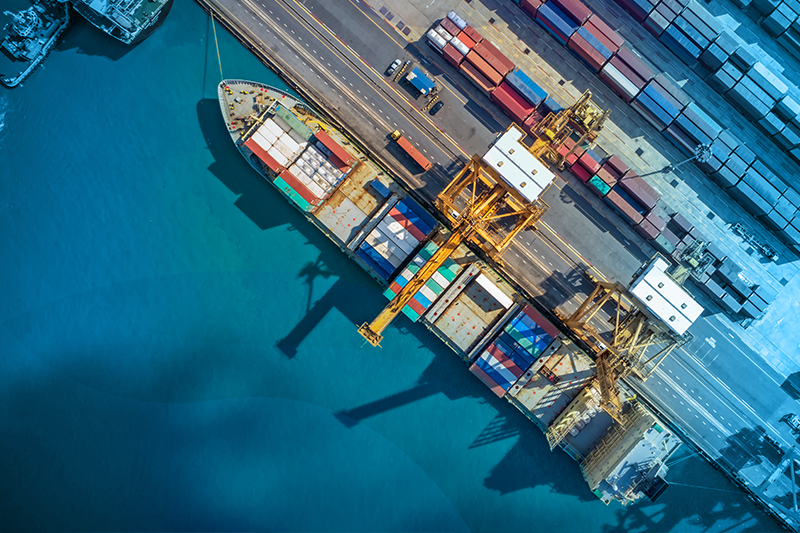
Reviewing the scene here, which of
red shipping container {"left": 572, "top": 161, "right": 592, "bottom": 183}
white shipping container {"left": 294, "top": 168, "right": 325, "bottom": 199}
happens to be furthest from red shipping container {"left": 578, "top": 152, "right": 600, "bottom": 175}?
white shipping container {"left": 294, "top": 168, "right": 325, "bottom": 199}

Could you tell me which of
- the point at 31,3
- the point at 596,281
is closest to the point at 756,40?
the point at 596,281

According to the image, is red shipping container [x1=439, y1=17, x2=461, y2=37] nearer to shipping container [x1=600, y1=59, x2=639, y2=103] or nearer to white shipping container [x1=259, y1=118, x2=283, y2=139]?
shipping container [x1=600, y1=59, x2=639, y2=103]

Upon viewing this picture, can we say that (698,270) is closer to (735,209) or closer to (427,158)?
(735,209)

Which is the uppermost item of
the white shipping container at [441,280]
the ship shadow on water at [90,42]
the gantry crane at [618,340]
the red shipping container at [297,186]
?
the gantry crane at [618,340]

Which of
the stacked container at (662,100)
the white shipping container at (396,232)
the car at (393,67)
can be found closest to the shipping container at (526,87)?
the stacked container at (662,100)

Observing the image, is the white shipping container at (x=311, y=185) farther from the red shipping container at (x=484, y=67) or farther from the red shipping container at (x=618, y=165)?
the red shipping container at (x=618, y=165)

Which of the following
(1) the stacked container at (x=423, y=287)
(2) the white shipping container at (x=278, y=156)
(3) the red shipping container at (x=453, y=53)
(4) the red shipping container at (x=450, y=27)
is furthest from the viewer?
(4) the red shipping container at (x=450, y=27)
